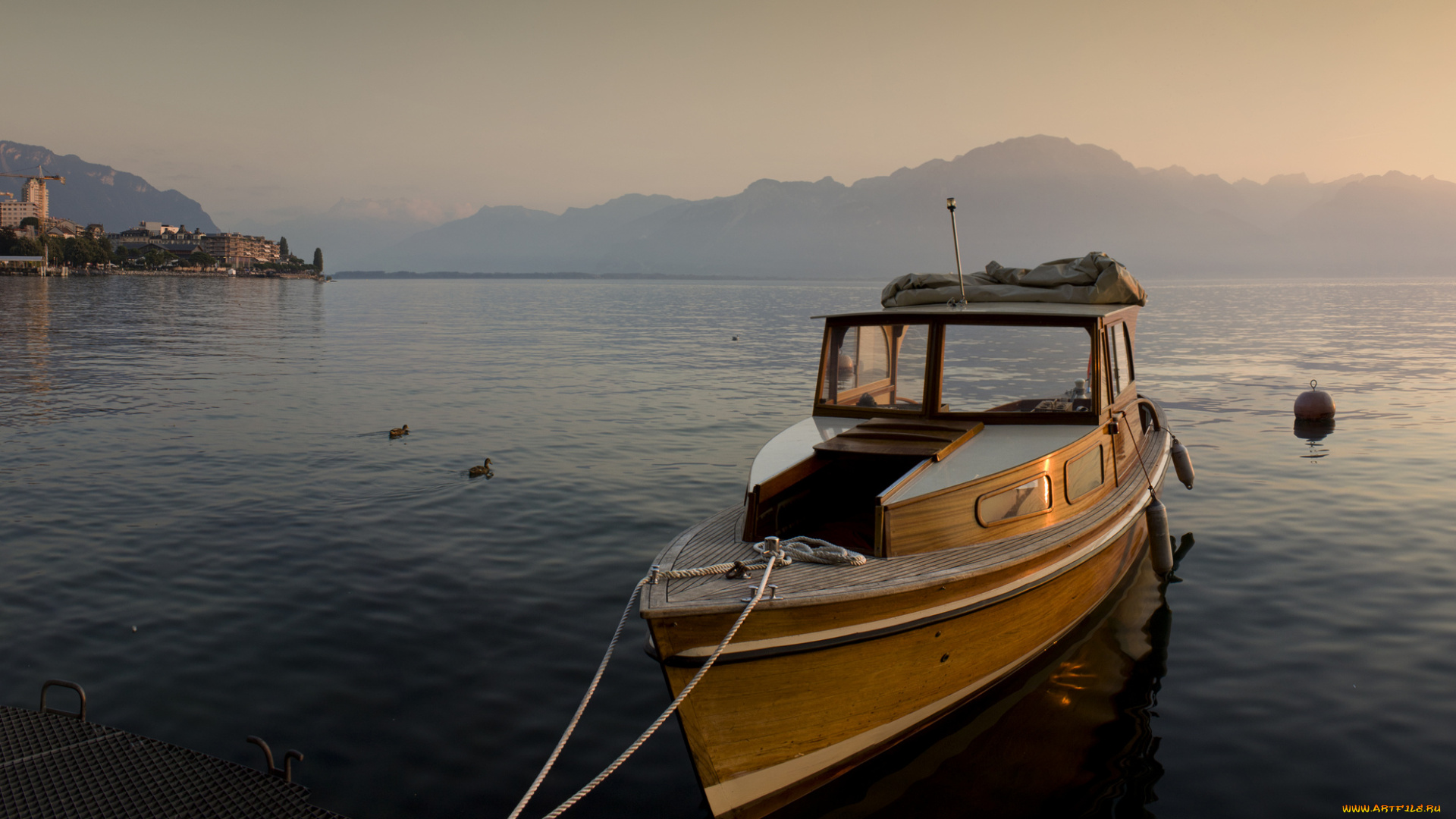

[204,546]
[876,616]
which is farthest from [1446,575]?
[204,546]

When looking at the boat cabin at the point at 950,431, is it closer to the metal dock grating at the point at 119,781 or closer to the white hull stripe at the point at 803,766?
the white hull stripe at the point at 803,766

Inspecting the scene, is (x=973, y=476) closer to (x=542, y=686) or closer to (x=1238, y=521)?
(x=542, y=686)

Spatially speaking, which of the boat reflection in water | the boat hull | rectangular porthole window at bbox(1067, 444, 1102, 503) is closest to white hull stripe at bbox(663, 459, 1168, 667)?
the boat hull

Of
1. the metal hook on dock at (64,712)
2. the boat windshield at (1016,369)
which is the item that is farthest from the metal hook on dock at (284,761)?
the boat windshield at (1016,369)

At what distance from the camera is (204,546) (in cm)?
1198

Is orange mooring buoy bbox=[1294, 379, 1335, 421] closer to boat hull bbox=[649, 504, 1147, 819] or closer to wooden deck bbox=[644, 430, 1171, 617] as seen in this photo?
wooden deck bbox=[644, 430, 1171, 617]

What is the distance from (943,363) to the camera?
9.48 m

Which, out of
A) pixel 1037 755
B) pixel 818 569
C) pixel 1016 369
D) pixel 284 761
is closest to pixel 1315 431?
pixel 1016 369

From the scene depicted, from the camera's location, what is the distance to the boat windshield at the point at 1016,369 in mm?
9531

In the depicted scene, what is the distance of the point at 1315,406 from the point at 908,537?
20.5 metres

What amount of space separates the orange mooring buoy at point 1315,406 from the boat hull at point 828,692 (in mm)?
19265

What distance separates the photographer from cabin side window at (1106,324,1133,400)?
10.2 meters

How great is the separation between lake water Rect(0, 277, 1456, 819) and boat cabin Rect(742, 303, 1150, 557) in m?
1.78

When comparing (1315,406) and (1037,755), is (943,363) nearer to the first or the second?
(1037,755)
